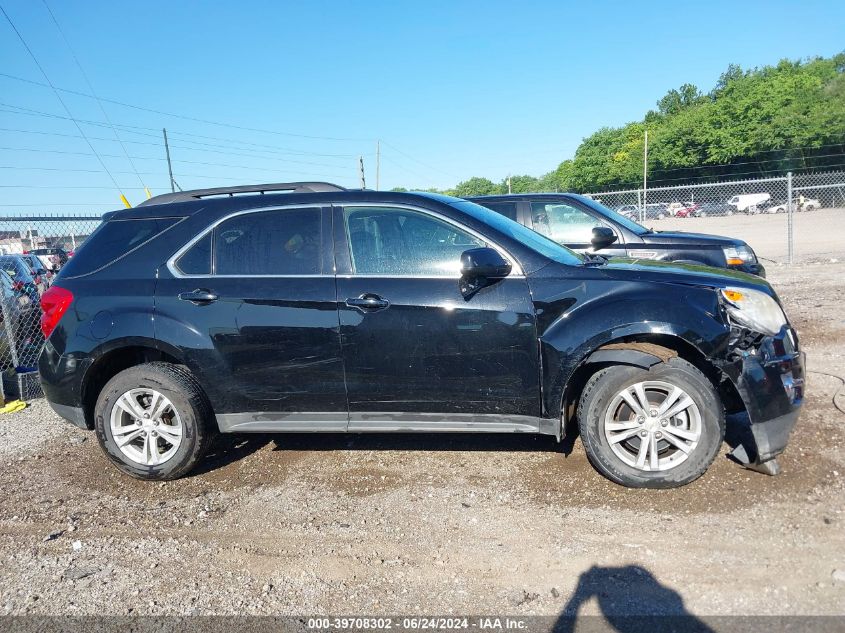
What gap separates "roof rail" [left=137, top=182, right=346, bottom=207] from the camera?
14.4ft

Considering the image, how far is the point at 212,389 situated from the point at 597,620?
2.72 m

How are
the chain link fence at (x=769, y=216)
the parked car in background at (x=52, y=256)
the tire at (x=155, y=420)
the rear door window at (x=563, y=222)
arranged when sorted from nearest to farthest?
the tire at (x=155, y=420) < the rear door window at (x=563, y=222) < the parked car in background at (x=52, y=256) < the chain link fence at (x=769, y=216)

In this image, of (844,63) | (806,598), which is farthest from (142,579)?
(844,63)

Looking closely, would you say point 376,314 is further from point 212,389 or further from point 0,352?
point 0,352

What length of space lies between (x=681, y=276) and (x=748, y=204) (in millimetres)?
45314

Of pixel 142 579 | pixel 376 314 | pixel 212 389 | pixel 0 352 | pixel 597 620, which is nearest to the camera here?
pixel 597 620

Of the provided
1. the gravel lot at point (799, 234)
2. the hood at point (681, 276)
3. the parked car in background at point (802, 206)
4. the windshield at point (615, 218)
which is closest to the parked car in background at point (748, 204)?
the parked car in background at point (802, 206)

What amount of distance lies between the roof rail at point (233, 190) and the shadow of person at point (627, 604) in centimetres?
301

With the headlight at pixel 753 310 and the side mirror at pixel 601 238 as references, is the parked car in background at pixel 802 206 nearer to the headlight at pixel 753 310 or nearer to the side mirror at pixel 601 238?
the side mirror at pixel 601 238

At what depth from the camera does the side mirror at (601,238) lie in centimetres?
648

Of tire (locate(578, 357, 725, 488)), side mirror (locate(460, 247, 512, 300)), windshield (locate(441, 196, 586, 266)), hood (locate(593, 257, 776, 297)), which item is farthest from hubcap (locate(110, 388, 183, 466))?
hood (locate(593, 257, 776, 297))

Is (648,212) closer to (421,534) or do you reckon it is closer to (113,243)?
(113,243)

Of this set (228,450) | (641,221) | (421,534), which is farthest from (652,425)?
(641,221)

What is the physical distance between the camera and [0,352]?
264 inches
